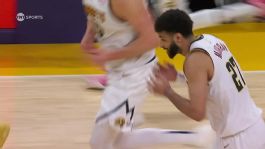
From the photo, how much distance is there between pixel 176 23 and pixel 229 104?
434mm

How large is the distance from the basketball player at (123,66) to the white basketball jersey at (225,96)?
562 millimetres

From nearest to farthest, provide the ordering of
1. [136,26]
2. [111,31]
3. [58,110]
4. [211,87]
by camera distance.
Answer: [211,87]
[136,26]
[111,31]
[58,110]

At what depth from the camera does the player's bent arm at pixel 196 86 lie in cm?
272

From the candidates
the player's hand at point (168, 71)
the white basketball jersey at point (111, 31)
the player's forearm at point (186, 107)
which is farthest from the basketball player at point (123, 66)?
the player's forearm at point (186, 107)

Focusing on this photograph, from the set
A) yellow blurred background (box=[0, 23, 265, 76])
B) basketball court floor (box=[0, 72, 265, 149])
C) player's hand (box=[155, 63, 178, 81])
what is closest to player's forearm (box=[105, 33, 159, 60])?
player's hand (box=[155, 63, 178, 81])

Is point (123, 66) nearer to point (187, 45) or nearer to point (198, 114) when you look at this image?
point (187, 45)

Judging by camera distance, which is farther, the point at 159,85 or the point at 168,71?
the point at 168,71

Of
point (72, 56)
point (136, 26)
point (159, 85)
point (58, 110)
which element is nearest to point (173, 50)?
point (159, 85)

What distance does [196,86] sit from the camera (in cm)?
272

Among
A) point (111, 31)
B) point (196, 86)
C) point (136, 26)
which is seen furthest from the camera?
point (111, 31)

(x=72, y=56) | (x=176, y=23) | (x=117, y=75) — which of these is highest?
(x=176, y=23)

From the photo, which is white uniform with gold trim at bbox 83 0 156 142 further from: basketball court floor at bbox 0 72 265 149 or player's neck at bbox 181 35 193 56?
basketball court floor at bbox 0 72 265 149

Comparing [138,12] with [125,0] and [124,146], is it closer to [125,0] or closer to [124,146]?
[125,0]

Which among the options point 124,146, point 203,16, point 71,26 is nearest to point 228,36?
point 203,16
